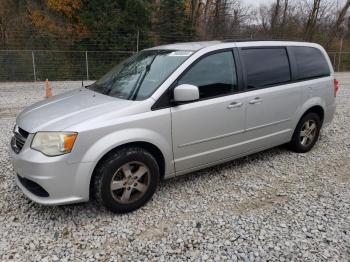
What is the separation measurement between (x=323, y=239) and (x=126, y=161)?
6.65 ft

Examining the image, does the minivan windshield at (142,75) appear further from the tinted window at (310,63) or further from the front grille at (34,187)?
the tinted window at (310,63)

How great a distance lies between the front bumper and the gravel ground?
0.33 metres

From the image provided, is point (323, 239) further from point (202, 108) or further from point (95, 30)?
point (95, 30)

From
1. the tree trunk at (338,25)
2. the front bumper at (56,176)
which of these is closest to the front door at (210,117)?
the front bumper at (56,176)

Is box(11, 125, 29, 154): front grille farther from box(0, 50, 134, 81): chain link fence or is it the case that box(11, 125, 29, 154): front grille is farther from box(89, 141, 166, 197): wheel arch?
box(0, 50, 134, 81): chain link fence

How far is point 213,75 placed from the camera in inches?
147

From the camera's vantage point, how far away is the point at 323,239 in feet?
9.45

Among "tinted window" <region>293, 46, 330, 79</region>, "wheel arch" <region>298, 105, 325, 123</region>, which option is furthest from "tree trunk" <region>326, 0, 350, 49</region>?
"wheel arch" <region>298, 105, 325, 123</region>

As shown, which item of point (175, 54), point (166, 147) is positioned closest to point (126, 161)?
point (166, 147)

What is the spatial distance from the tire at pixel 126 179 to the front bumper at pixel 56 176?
14cm

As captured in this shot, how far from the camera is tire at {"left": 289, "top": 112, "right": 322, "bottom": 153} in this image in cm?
482

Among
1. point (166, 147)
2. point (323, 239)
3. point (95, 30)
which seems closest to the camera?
point (323, 239)

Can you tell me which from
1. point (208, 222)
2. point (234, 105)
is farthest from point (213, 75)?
point (208, 222)

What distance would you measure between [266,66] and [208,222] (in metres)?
2.33
